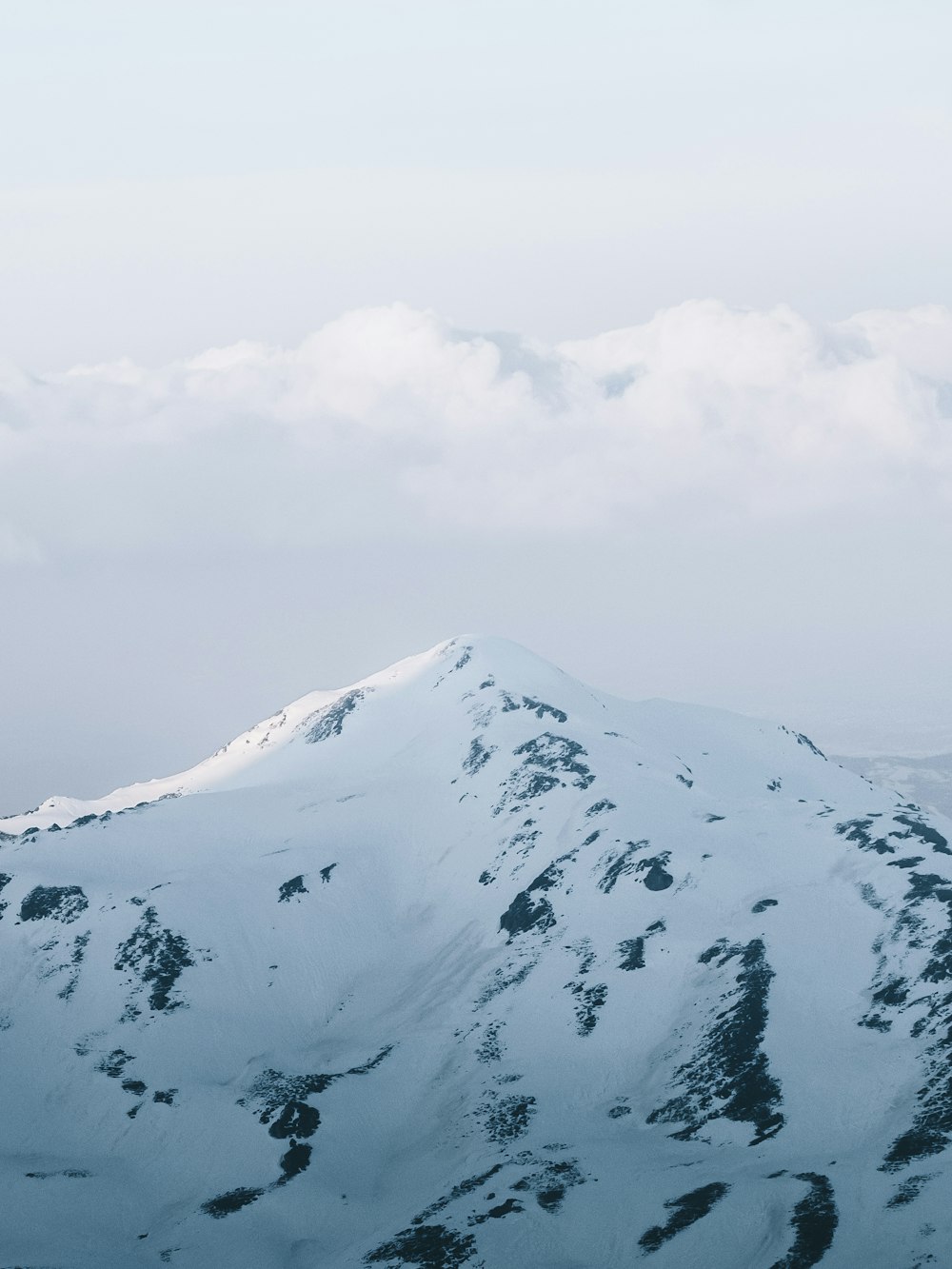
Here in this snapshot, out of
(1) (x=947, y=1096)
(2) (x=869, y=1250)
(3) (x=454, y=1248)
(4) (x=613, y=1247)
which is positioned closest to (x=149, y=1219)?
(3) (x=454, y=1248)

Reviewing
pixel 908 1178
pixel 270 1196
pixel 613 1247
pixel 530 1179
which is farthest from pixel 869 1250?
pixel 270 1196

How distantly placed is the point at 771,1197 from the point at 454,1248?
40182 mm

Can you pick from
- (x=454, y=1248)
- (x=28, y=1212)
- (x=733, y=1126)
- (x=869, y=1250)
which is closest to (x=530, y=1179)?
(x=454, y=1248)

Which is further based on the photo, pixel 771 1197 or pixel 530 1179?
pixel 530 1179

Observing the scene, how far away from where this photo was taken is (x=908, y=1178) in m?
176

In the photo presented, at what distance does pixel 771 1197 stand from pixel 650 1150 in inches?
918

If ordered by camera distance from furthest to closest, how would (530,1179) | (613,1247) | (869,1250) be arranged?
(530,1179), (613,1247), (869,1250)

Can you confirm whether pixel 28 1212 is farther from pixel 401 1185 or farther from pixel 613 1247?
pixel 613 1247

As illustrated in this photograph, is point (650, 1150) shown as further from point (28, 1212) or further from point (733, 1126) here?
point (28, 1212)

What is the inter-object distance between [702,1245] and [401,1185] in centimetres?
4729

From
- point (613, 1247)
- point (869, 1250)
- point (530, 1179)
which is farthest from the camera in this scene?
point (530, 1179)

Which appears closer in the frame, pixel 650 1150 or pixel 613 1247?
pixel 613 1247

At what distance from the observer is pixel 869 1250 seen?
164625mm

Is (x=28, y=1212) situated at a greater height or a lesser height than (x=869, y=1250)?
greater
